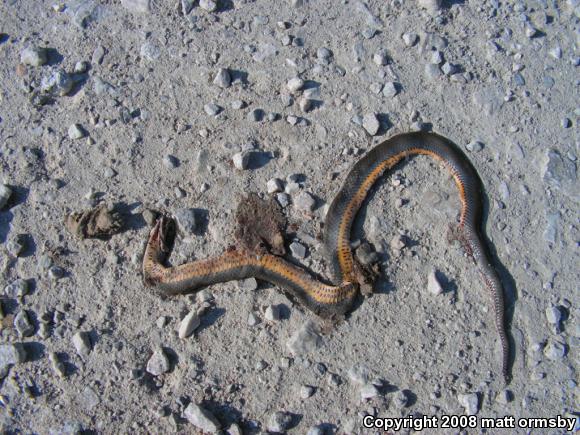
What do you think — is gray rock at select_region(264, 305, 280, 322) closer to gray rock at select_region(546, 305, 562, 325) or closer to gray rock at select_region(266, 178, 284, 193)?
gray rock at select_region(266, 178, 284, 193)

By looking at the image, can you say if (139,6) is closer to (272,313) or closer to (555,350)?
(272,313)

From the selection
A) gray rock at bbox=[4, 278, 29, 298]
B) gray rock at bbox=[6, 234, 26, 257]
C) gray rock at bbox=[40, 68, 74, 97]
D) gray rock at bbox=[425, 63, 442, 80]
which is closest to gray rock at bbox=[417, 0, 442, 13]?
gray rock at bbox=[425, 63, 442, 80]

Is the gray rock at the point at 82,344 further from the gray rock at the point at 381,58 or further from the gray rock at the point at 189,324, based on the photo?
the gray rock at the point at 381,58

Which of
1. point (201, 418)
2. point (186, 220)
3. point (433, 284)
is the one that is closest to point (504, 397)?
point (433, 284)

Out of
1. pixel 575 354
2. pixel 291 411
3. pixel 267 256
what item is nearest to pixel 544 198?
pixel 575 354

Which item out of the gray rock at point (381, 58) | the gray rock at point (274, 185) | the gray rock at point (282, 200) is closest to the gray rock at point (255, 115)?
the gray rock at point (274, 185)

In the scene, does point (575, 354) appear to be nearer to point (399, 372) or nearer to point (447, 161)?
point (399, 372)
